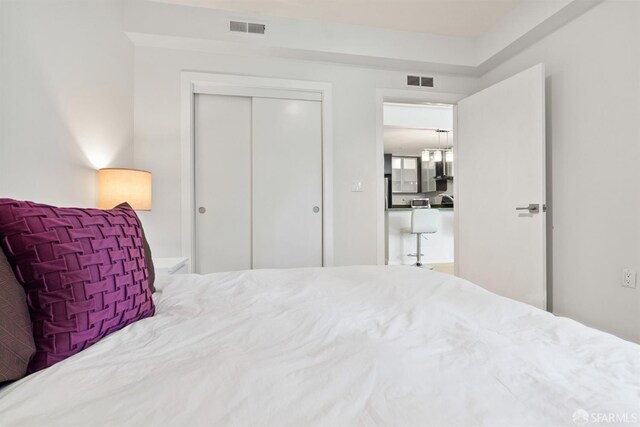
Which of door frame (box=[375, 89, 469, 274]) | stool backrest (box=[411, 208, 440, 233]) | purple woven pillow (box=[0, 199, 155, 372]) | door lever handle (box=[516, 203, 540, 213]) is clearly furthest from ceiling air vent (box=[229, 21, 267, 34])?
stool backrest (box=[411, 208, 440, 233])

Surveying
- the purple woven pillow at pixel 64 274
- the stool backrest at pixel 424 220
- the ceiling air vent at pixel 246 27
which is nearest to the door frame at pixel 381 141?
the ceiling air vent at pixel 246 27

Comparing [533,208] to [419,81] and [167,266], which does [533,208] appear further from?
[167,266]

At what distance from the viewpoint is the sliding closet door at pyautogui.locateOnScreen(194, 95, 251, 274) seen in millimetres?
2801

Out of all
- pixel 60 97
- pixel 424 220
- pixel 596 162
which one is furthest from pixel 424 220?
pixel 60 97

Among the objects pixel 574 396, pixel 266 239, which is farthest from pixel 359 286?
pixel 266 239

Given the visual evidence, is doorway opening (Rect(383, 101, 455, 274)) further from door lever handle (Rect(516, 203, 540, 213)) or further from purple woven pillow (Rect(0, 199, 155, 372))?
purple woven pillow (Rect(0, 199, 155, 372))

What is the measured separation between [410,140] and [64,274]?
22.8ft

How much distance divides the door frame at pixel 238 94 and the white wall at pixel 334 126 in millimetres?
56

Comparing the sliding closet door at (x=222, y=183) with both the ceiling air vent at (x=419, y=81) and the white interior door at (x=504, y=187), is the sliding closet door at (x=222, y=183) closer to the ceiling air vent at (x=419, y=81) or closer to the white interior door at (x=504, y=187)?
the ceiling air vent at (x=419, y=81)

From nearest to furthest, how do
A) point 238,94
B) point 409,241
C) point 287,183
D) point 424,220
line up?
point 238,94, point 287,183, point 424,220, point 409,241

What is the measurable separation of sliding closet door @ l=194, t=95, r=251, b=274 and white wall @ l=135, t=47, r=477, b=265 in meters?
0.14

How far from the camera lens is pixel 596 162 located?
2.15 m

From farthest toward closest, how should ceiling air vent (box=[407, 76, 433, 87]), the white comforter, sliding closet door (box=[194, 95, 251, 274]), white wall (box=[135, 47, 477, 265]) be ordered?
1. ceiling air vent (box=[407, 76, 433, 87])
2. sliding closet door (box=[194, 95, 251, 274])
3. white wall (box=[135, 47, 477, 265])
4. the white comforter

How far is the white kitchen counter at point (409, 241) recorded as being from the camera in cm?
499
